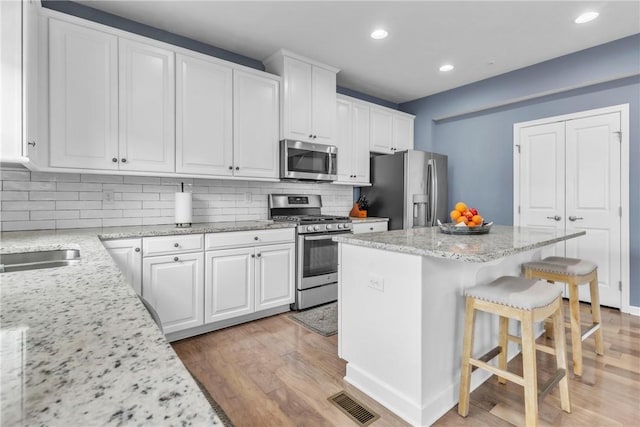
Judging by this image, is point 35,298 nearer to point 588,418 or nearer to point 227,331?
point 227,331

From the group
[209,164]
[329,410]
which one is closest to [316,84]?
[209,164]

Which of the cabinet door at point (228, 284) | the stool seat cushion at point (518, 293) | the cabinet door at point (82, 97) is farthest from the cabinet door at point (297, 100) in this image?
the stool seat cushion at point (518, 293)

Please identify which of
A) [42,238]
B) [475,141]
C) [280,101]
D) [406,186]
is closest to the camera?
Answer: [42,238]

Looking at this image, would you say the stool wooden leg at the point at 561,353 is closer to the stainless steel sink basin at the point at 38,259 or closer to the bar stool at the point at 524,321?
the bar stool at the point at 524,321

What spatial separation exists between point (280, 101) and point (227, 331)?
2.35 meters

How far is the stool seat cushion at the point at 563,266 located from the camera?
7.23ft

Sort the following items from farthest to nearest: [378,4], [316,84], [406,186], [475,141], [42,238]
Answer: [475,141] → [406,186] → [316,84] → [378,4] → [42,238]

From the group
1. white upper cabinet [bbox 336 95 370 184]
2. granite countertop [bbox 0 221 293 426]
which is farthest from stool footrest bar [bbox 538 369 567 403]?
white upper cabinet [bbox 336 95 370 184]

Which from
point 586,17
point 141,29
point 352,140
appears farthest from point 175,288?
point 586,17

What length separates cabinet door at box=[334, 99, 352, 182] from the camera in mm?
4105

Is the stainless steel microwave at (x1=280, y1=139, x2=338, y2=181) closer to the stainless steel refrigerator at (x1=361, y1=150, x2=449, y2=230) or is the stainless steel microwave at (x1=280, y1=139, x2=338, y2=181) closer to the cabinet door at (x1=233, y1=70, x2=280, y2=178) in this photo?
the cabinet door at (x1=233, y1=70, x2=280, y2=178)

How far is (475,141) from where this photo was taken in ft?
14.7

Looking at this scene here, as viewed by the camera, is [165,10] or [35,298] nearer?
[35,298]

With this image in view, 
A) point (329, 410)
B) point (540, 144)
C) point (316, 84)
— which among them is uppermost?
point (316, 84)
